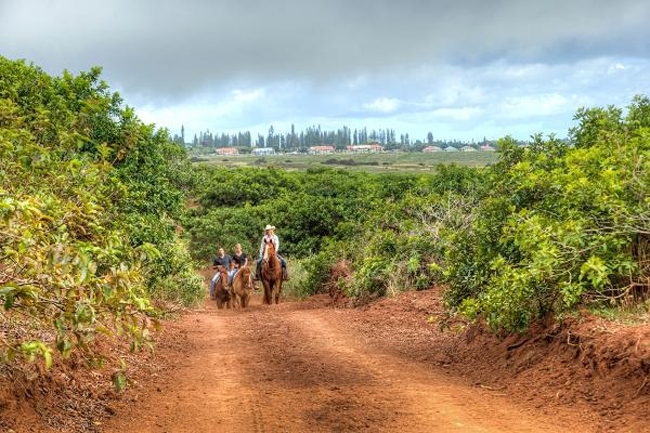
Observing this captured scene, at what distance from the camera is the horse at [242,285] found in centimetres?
2356

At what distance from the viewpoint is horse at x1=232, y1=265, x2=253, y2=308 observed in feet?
77.3

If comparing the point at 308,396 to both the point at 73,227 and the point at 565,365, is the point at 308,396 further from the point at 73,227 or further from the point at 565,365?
the point at 73,227

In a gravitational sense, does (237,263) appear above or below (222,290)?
above

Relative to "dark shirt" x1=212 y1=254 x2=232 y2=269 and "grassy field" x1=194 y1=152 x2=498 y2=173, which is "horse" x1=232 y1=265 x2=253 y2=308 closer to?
"dark shirt" x1=212 y1=254 x2=232 y2=269

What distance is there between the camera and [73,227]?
9336mm

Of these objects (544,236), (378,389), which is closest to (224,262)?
(378,389)

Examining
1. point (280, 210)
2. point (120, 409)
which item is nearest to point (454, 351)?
point (120, 409)

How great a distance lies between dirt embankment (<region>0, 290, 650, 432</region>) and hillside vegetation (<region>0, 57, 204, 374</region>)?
2.09 ft

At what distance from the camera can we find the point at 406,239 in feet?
63.2

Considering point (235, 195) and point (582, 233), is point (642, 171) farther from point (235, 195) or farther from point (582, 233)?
point (235, 195)

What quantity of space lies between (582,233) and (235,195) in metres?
36.6

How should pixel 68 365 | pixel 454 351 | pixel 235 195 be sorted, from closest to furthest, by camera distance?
pixel 68 365 → pixel 454 351 → pixel 235 195

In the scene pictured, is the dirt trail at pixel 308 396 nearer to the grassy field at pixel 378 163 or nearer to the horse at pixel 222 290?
the horse at pixel 222 290

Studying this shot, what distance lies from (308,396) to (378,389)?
0.94 meters
